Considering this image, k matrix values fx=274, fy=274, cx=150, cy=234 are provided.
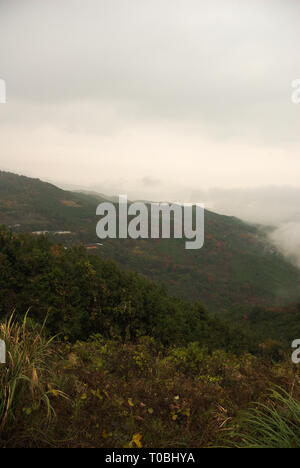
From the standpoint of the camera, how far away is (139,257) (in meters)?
128

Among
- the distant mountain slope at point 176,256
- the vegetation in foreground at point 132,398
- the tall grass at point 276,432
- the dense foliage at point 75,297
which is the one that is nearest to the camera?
the tall grass at point 276,432

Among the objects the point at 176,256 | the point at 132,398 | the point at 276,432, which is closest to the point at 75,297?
the point at 132,398

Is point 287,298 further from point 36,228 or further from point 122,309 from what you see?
point 122,309

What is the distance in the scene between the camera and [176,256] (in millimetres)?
145125

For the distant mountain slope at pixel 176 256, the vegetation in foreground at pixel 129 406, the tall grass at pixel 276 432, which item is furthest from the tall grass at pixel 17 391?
the distant mountain slope at pixel 176 256

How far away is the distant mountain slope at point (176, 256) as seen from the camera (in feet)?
392

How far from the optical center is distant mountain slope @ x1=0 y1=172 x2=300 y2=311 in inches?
4702

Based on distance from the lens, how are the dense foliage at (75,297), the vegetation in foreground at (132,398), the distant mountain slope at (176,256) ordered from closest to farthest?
1. the vegetation in foreground at (132,398)
2. the dense foliage at (75,297)
3. the distant mountain slope at (176,256)

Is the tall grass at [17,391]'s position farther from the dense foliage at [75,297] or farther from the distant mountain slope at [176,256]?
the distant mountain slope at [176,256]

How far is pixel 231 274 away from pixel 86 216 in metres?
84.6

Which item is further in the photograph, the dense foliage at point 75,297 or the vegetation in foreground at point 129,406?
the dense foliage at point 75,297

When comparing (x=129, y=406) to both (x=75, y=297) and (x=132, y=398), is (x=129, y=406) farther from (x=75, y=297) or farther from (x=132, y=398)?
(x=75, y=297)
